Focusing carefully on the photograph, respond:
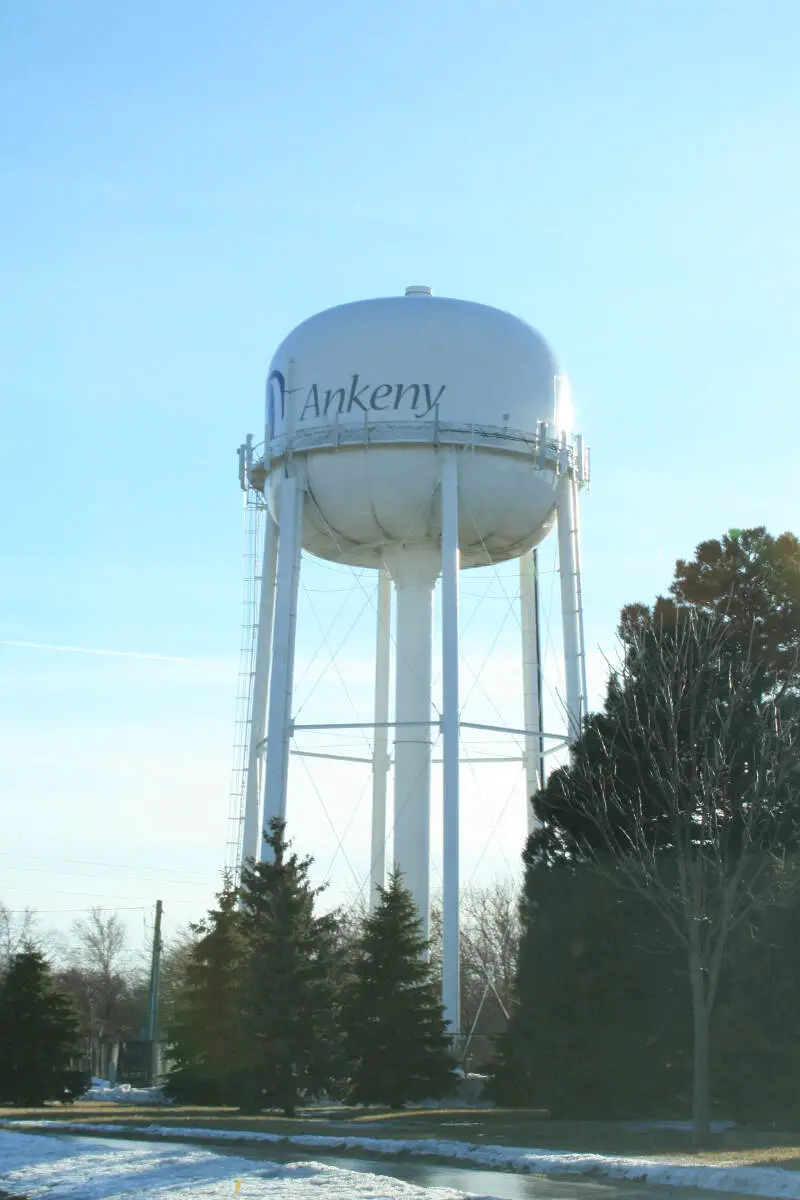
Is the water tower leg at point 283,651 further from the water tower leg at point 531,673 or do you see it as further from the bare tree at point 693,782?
the bare tree at point 693,782

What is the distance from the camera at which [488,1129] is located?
19.4m

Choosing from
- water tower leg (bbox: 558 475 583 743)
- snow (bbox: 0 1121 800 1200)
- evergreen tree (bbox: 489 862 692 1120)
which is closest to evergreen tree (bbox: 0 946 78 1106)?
snow (bbox: 0 1121 800 1200)

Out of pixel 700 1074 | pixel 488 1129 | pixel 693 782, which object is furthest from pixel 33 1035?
pixel 700 1074

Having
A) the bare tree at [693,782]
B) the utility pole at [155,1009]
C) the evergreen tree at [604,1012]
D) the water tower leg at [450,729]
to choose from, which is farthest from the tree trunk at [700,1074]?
the utility pole at [155,1009]

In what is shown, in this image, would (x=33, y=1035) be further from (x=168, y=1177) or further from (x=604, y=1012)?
(x=168, y=1177)

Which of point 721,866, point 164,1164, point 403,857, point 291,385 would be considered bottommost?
point 164,1164

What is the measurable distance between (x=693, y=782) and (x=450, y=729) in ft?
29.1

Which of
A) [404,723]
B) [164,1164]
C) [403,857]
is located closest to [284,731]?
[404,723]

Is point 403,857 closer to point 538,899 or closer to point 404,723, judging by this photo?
point 404,723

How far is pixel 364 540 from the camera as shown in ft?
102

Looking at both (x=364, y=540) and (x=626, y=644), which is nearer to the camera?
(x=626, y=644)

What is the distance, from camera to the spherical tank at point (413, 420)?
1152 inches

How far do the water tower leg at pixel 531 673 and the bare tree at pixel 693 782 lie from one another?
265 inches

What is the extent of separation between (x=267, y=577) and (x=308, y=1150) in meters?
15.7
